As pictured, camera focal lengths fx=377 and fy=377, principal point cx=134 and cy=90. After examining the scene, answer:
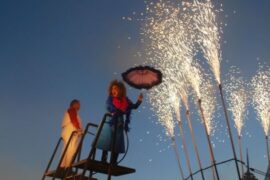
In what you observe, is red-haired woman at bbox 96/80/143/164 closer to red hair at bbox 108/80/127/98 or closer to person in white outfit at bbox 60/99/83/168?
red hair at bbox 108/80/127/98

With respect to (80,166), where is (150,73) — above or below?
above

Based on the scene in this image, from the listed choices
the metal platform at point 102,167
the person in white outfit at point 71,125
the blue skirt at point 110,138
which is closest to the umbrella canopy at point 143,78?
the blue skirt at point 110,138

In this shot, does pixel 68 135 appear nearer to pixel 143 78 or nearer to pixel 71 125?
pixel 71 125

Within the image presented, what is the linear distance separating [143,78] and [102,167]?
8.24ft

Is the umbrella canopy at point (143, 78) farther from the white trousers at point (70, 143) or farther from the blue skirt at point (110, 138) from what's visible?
the white trousers at point (70, 143)

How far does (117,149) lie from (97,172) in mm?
604

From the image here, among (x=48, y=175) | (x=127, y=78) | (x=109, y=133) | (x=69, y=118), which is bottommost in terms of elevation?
(x=48, y=175)

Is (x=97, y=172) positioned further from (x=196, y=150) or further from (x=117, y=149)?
(x=196, y=150)

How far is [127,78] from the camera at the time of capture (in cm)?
853

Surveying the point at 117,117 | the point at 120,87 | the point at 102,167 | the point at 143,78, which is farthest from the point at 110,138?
the point at 143,78

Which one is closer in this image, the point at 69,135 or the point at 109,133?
the point at 109,133

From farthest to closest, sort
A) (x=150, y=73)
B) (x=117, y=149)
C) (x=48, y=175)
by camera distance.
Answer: (x=150, y=73)
(x=48, y=175)
(x=117, y=149)

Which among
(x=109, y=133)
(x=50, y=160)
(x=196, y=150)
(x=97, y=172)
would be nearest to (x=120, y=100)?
(x=109, y=133)

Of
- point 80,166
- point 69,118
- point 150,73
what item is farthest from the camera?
point 69,118
